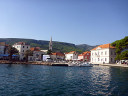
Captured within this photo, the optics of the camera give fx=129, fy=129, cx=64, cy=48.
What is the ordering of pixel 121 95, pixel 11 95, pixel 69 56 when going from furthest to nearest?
pixel 69 56
pixel 121 95
pixel 11 95

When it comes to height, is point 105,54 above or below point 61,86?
above

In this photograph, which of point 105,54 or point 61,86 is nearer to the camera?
point 61,86

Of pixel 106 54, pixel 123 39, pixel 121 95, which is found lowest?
pixel 121 95

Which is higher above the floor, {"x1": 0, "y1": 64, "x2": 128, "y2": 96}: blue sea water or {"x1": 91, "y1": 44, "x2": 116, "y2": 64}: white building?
{"x1": 91, "y1": 44, "x2": 116, "y2": 64}: white building

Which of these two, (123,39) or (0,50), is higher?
(123,39)

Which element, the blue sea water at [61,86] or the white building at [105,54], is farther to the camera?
the white building at [105,54]

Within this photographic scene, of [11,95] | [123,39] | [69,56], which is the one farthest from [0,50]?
[11,95]

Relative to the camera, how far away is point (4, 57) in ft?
249

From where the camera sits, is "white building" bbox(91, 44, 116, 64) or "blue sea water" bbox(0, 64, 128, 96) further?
"white building" bbox(91, 44, 116, 64)

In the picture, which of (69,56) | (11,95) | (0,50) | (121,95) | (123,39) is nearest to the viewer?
(11,95)

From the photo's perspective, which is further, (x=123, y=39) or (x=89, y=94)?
(x=123, y=39)

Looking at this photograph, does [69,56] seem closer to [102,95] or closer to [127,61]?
[127,61]

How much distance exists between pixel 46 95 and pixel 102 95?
214 inches

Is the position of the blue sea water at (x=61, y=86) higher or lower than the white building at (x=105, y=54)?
lower
